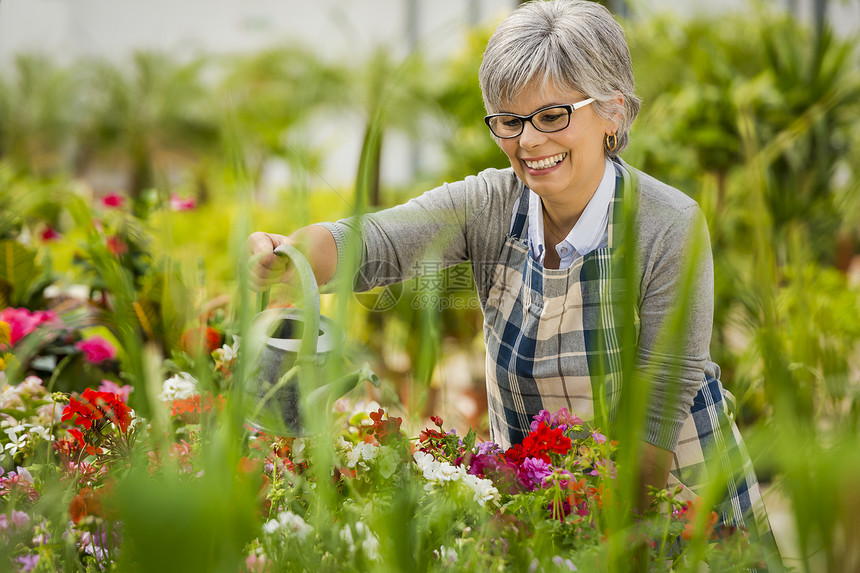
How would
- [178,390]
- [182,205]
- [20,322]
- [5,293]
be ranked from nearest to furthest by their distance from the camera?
[178,390] → [20,322] → [5,293] → [182,205]

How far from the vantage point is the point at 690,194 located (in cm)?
227

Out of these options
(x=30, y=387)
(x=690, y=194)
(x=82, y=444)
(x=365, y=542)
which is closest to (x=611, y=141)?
(x=365, y=542)

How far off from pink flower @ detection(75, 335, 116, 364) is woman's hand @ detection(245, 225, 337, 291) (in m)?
0.61

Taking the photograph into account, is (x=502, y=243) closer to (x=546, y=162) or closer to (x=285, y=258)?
(x=546, y=162)

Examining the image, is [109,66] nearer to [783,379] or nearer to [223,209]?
[223,209]

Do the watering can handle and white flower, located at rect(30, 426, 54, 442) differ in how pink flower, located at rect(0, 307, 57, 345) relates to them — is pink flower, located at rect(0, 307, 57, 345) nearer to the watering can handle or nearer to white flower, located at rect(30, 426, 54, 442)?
white flower, located at rect(30, 426, 54, 442)

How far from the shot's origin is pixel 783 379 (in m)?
0.39

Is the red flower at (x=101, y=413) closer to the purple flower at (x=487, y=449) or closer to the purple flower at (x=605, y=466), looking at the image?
the purple flower at (x=487, y=449)

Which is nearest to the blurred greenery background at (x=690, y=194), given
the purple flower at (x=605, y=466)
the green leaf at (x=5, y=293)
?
the green leaf at (x=5, y=293)

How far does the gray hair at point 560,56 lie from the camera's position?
864 mm

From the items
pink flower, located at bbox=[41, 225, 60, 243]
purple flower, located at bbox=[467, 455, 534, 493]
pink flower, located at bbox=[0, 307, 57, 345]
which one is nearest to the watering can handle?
purple flower, located at bbox=[467, 455, 534, 493]

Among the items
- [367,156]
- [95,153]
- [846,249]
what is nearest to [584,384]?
[367,156]

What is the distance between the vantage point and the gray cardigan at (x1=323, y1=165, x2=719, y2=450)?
91 centimetres

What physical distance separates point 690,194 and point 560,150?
59.6 inches
